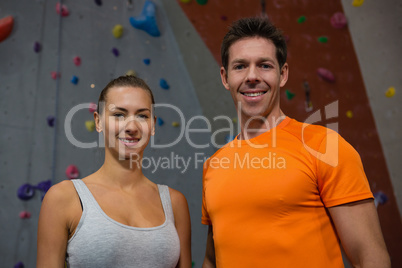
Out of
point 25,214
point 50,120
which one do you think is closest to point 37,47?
point 50,120

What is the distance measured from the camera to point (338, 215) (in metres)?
1.04

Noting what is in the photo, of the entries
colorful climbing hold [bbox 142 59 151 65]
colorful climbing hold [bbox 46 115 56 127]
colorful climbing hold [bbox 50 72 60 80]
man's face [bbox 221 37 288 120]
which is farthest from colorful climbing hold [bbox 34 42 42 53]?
man's face [bbox 221 37 288 120]

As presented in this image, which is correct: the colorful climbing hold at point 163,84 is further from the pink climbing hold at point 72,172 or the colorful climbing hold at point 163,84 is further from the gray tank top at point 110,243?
the gray tank top at point 110,243

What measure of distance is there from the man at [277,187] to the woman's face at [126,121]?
0.29 meters

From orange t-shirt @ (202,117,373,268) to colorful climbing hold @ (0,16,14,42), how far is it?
177 centimetres

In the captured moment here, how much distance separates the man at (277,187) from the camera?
1.02m

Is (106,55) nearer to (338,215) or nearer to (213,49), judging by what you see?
(213,49)

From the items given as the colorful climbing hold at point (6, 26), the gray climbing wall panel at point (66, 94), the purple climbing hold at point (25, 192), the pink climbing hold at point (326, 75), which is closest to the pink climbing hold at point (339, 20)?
the pink climbing hold at point (326, 75)

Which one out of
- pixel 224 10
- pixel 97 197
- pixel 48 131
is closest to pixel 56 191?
pixel 97 197

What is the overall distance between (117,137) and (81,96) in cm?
112

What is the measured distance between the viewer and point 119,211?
1224mm

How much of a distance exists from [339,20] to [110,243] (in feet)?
6.17

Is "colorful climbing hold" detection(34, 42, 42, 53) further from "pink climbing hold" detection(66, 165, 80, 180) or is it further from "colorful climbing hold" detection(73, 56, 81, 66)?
"pink climbing hold" detection(66, 165, 80, 180)

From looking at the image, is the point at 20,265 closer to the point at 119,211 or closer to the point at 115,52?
the point at 119,211
